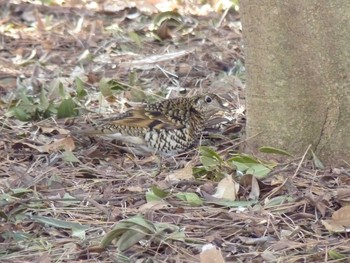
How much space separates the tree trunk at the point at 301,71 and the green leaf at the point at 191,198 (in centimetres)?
78

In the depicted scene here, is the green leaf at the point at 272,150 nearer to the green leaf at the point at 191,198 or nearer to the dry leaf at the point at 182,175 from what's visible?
the dry leaf at the point at 182,175

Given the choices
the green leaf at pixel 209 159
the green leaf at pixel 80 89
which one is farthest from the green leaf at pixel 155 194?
the green leaf at pixel 80 89

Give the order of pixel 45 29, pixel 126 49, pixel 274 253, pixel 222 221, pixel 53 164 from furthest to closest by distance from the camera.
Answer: pixel 45 29
pixel 126 49
pixel 53 164
pixel 222 221
pixel 274 253

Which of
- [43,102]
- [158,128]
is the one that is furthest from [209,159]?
[43,102]

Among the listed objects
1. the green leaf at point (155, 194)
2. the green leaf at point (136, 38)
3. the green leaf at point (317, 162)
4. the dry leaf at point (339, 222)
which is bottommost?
the green leaf at point (136, 38)

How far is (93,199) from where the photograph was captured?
205 inches

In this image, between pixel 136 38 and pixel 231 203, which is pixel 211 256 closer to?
pixel 231 203

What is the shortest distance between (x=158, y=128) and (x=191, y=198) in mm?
1537

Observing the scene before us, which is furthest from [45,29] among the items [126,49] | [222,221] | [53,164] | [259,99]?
[222,221]

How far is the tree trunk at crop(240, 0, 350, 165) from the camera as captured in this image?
536 cm

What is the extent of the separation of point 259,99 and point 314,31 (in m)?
0.53

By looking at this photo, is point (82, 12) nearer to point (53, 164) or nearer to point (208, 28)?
point (208, 28)

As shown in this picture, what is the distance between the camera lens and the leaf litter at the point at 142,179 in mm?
4535

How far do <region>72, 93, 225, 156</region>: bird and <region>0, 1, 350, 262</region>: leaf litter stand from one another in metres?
0.10
